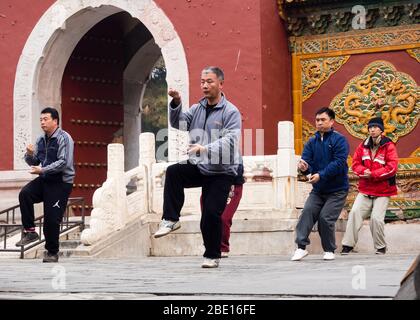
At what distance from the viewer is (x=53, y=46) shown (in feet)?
49.1

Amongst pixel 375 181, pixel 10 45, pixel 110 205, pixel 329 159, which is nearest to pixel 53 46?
pixel 10 45

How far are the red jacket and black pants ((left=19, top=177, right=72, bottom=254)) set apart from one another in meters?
3.21

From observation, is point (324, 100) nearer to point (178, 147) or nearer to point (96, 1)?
point (178, 147)

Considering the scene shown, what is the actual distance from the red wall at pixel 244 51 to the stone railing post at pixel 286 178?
5.62 feet

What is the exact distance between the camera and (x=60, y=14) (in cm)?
1473

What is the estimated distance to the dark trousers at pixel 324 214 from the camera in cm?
924

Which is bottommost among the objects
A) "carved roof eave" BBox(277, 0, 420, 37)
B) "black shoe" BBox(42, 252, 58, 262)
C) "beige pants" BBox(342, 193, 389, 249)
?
"black shoe" BBox(42, 252, 58, 262)

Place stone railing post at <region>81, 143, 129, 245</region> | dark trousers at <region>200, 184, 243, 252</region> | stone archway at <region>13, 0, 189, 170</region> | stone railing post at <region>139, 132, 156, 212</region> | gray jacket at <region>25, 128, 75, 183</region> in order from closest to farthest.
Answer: gray jacket at <region>25, 128, 75, 183</region>
dark trousers at <region>200, 184, 243, 252</region>
stone railing post at <region>81, 143, 129, 245</region>
stone railing post at <region>139, 132, 156, 212</region>
stone archway at <region>13, 0, 189, 170</region>

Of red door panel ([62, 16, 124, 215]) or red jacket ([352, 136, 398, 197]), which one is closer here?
red jacket ([352, 136, 398, 197])

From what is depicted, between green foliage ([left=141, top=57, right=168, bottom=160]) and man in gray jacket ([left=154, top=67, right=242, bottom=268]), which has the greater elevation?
green foliage ([left=141, top=57, right=168, bottom=160])

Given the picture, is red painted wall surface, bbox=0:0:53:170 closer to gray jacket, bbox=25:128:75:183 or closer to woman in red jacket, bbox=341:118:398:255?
gray jacket, bbox=25:128:75:183

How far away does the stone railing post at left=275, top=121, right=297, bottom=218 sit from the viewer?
11711mm

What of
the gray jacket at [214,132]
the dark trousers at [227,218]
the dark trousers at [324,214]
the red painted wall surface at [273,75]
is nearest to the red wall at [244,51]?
the red painted wall surface at [273,75]

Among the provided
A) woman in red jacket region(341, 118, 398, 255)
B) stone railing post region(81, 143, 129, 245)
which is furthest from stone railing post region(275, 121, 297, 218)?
stone railing post region(81, 143, 129, 245)
